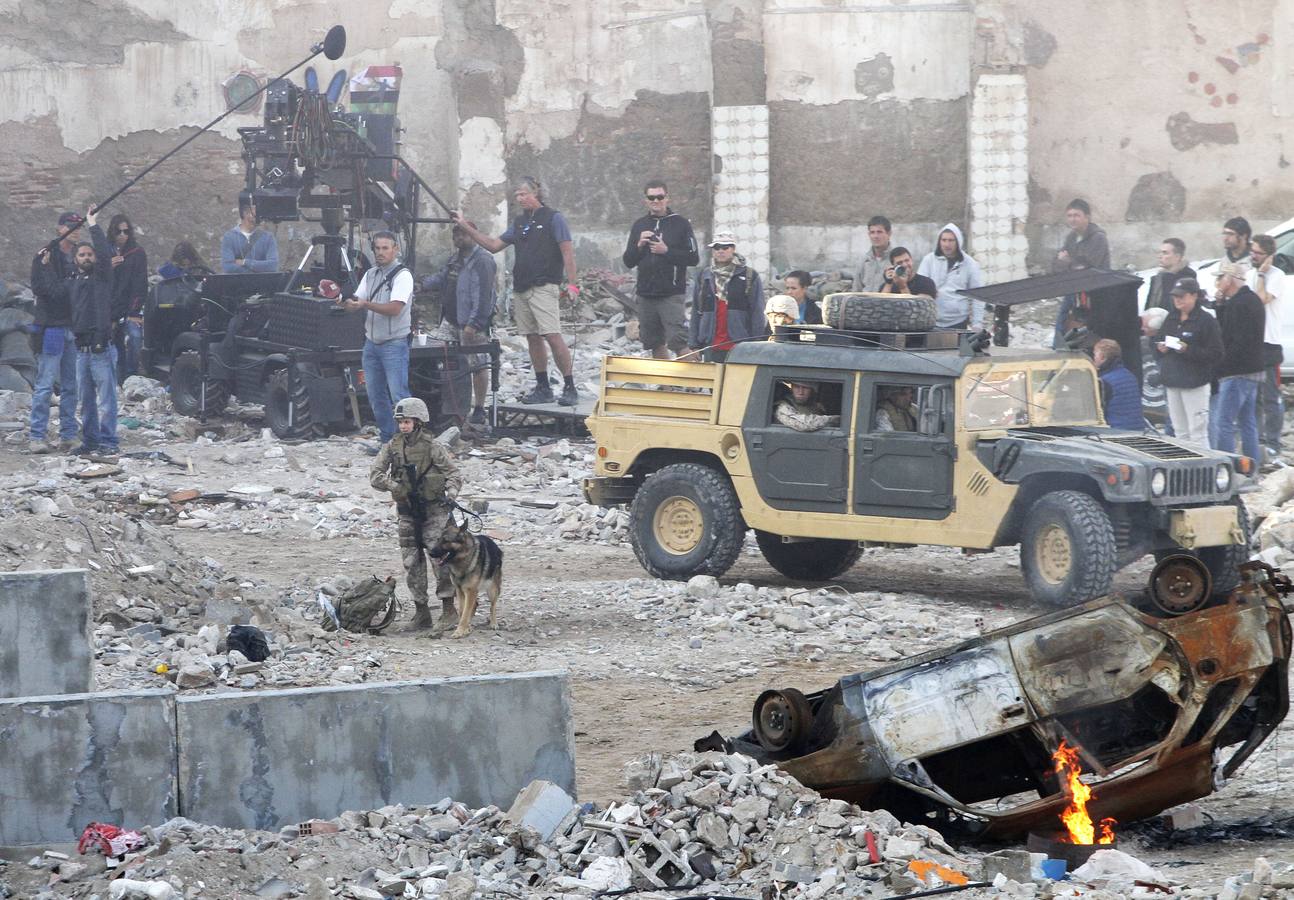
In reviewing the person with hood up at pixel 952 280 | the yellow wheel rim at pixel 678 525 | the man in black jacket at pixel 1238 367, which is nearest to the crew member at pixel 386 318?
the yellow wheel rim at pixel 678 525

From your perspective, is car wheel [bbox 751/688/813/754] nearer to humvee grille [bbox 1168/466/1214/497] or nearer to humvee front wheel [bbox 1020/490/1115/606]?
humvee front wheel [bbox 1020/490/1115/606]

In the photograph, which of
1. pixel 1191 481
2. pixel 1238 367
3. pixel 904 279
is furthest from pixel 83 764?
pixel 1238 367

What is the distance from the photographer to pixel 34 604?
8984 mm

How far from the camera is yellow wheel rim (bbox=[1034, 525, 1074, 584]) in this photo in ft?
36.0

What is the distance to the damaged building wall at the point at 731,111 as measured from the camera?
75.1ft

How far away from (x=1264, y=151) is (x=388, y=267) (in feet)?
39.9

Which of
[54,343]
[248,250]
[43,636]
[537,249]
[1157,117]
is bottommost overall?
[43,636]

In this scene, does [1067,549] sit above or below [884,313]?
below

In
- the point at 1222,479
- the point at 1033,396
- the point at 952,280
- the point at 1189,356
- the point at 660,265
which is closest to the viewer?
the point at 1222,479

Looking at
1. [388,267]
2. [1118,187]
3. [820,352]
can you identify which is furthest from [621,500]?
[1118,187]

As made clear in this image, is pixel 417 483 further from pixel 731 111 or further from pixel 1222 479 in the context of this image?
pixel 731 111

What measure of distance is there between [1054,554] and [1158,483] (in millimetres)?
760

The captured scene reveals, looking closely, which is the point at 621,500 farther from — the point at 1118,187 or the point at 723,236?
the point at 1118,187

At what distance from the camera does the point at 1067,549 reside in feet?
36.0
